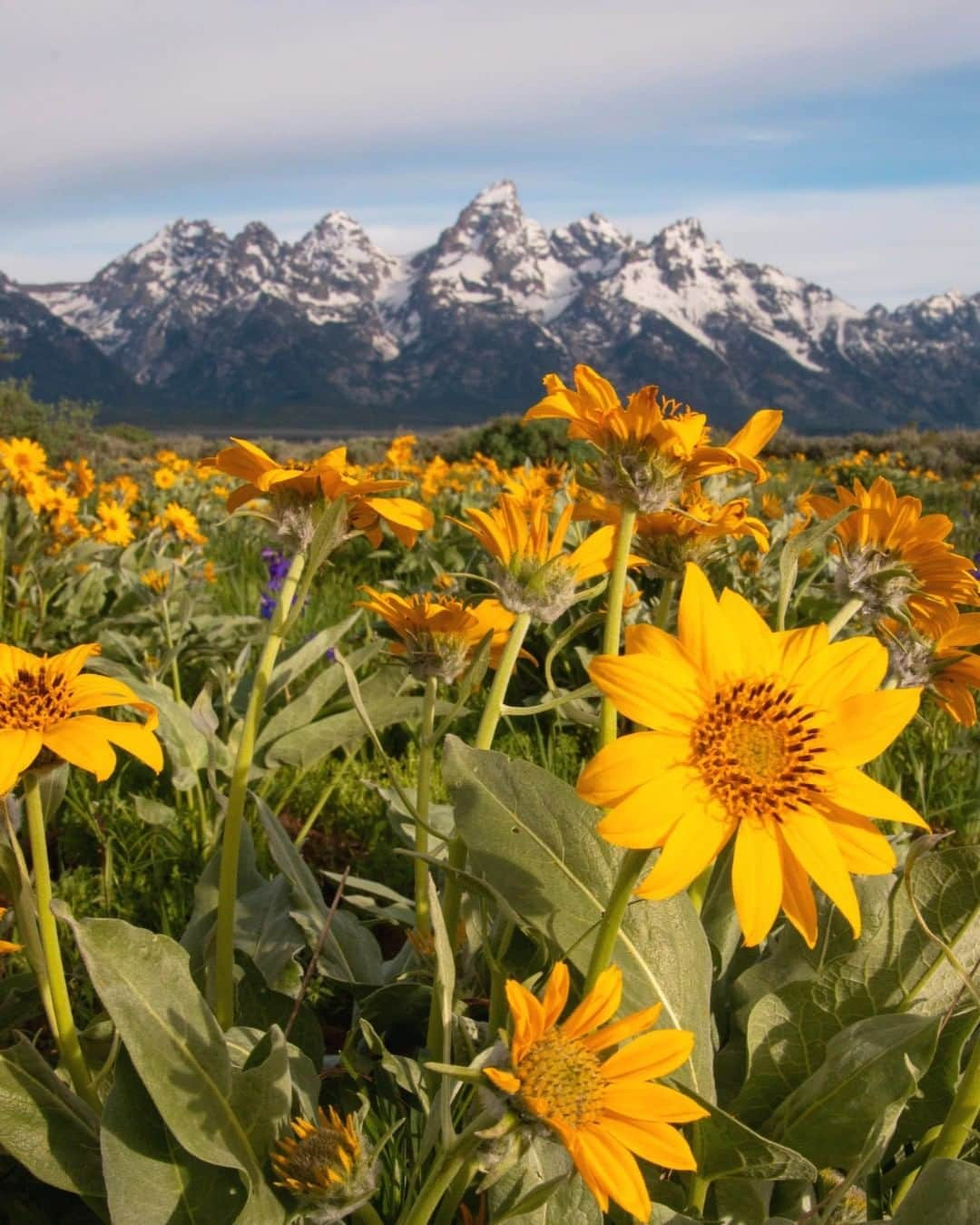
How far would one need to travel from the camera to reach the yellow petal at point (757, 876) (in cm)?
80

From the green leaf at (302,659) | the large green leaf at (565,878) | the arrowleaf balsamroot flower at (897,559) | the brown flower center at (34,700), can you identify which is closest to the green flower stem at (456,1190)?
the large green leaf at (565,878)

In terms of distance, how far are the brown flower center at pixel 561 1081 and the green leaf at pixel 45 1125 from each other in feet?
1.70

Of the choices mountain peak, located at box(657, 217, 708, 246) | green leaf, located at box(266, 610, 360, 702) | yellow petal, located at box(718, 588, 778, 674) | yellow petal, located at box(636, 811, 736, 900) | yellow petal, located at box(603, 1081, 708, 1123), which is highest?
mountain peak, located at box(657, 217, 708, 246)

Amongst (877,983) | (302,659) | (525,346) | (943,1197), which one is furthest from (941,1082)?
(525,346)

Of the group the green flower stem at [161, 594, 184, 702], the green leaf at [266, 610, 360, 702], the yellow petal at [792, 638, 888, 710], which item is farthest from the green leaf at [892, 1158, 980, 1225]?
the green flower stem at [161, 594, 184, 702]

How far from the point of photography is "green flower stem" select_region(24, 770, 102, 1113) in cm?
100

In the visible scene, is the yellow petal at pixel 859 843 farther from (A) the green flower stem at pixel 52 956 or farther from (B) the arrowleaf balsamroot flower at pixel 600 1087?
(A) the green flower stem at pixel 52 956

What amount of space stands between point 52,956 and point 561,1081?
1.76 feet

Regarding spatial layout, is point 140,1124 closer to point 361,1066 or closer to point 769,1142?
point 361,1066

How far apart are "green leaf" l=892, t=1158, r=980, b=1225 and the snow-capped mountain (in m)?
163

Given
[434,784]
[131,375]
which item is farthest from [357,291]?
[434,784]

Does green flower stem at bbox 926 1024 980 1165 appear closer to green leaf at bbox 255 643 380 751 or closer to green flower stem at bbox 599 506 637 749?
green flower stem at bbox 599 506 637 749

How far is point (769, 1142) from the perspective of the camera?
98cm

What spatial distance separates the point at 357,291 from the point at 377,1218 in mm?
208457
